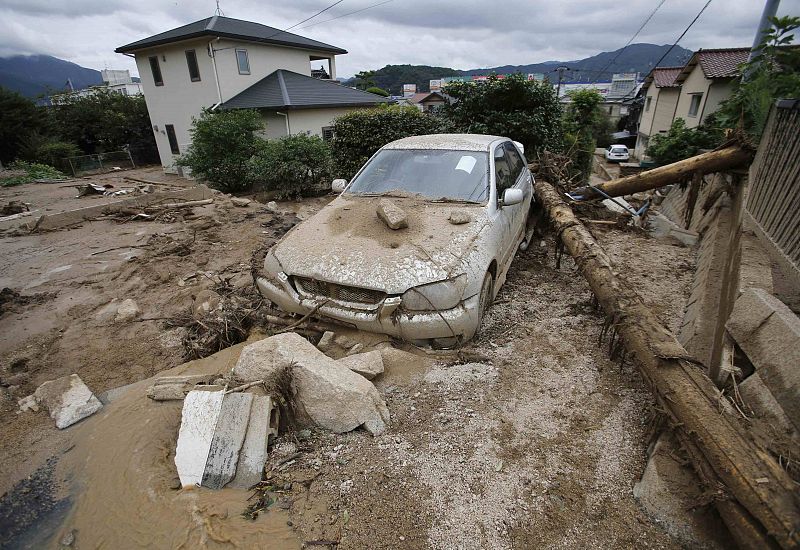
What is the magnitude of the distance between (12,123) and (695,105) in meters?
40.5

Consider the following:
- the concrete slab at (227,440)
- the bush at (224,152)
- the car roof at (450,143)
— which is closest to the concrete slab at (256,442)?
the concrete slab at (227,440)

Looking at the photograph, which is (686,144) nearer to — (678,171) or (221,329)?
(678,171)

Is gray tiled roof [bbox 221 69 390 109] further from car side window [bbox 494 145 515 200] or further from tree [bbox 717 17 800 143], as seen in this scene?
tree [bbox 717 17 800 143]

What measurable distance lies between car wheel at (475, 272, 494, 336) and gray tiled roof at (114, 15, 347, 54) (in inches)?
769

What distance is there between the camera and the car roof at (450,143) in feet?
16.3

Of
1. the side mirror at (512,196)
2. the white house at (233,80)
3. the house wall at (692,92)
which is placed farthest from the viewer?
the house wall at (692,92)

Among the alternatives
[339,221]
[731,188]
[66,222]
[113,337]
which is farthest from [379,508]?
[66,222]

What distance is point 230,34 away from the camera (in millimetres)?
18219

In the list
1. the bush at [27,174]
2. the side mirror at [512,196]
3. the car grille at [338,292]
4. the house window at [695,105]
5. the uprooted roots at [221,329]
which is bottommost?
the bush at [27,174]

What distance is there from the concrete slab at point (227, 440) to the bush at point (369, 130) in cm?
1009

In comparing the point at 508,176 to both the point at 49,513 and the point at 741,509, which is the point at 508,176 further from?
the point at 49,513

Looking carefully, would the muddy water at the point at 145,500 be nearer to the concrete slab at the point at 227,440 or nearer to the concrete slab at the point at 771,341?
the concrete slab at the point at 227,440

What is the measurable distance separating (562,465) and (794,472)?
41.3 inches

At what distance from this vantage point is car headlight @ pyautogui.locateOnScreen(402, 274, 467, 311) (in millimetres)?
3305
